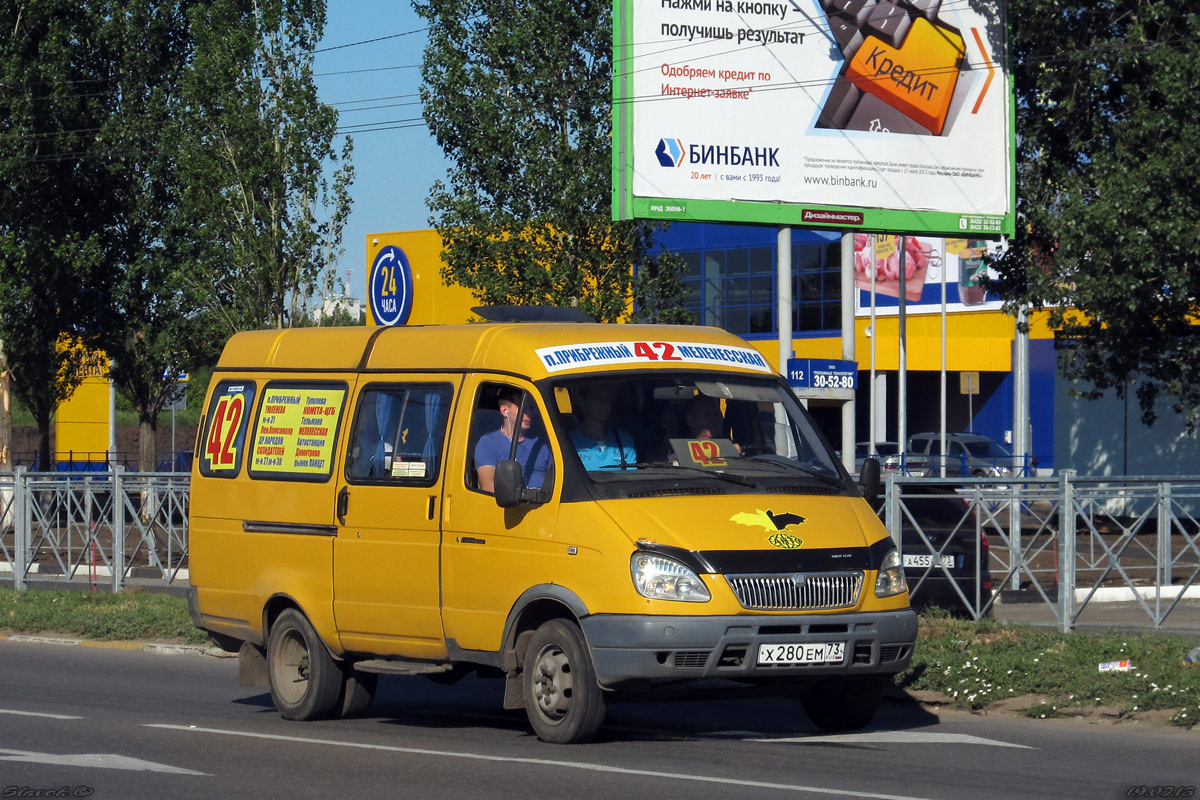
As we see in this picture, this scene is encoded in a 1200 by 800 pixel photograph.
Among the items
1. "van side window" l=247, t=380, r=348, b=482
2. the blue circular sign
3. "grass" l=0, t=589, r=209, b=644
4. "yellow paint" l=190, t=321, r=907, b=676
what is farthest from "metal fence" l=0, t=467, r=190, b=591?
"van side window" l=247, t=380, r=348, b=482

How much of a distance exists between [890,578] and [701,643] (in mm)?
1312

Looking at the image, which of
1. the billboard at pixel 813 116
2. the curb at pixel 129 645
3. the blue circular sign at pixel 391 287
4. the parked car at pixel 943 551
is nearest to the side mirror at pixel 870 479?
the parked car at pixel 943 551

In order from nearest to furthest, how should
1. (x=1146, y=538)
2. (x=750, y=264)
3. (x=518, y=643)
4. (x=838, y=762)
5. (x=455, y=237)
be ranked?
(x=838, y=762)
(x=518, y=643)
(x=1146, y=538)
(x=455, y=237)
(x=750, y=264)

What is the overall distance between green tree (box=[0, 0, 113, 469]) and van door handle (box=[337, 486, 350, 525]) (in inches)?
1043

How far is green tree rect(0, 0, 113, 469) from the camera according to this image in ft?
113

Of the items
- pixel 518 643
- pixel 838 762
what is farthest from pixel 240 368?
pixel 838 762

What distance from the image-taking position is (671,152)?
1912 cm

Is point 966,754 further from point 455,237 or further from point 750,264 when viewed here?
→ point 750,264

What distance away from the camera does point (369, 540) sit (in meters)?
10.1

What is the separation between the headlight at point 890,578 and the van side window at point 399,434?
105 inches

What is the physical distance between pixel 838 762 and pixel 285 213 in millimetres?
22090

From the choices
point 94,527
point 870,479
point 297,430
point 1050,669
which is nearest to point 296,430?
point 297,430

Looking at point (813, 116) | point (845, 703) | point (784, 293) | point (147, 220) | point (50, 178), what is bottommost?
point (845, 703)

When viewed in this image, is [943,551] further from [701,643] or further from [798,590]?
[701,643]
